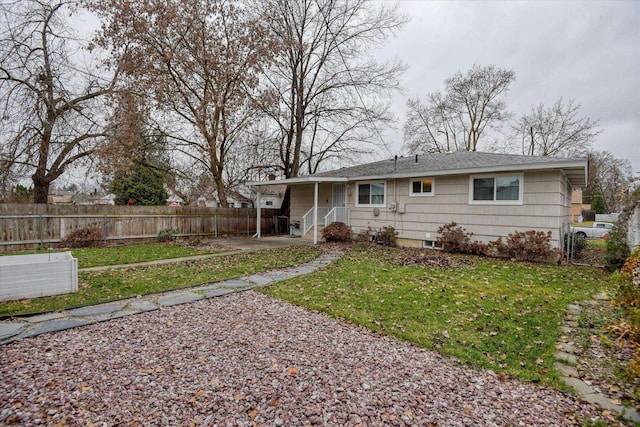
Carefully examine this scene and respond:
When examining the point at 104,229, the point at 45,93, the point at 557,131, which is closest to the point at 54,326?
the point at 104,229

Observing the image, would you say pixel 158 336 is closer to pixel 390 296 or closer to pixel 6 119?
pixel 390 296

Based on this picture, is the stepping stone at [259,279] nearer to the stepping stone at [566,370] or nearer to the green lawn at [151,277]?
the green lawn at [151,277]

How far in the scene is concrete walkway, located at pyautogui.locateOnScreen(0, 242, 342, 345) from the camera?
3910 mm

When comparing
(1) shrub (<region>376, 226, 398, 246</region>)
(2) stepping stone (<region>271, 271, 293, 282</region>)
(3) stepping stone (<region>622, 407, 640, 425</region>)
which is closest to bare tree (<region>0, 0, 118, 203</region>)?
(2) stepping stone (<region>271, 271, 293, 282</region>)

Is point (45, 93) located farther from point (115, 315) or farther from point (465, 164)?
point (465, 164)

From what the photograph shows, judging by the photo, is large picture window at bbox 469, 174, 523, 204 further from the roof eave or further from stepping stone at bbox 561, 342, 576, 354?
stepping stone at bbox 561, 342, 576, 354

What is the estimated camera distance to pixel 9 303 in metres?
4.80

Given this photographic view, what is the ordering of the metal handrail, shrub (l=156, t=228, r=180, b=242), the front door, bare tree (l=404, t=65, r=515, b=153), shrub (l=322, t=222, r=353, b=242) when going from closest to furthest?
shrub (l=322, t=222, r=353, b=242) → shrub (l=156, t=228, r=180, b=242) → the metal handrail → the front door → bare tree (l=404, t=65, r=515, b=153)

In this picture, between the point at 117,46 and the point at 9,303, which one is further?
the point at 117,46

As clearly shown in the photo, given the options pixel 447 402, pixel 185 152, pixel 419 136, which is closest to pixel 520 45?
pixel 419 136

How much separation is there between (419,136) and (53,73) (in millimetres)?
23798

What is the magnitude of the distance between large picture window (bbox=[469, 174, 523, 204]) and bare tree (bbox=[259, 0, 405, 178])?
30.3 ft

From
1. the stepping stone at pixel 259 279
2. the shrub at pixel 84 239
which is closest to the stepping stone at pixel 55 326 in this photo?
the stepping stone at pixel 259 279

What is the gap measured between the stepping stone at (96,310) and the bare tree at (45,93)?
969 cm
